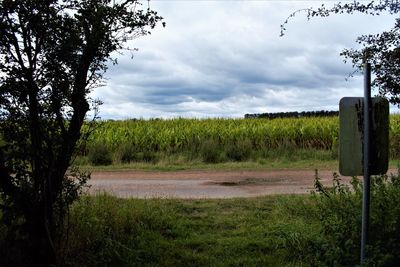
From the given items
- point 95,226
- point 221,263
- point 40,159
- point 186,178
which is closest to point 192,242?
point 221,263

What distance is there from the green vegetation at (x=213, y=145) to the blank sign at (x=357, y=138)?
1198 centimetres

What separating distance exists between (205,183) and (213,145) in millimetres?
7292

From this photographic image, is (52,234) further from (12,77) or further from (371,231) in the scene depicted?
(371,231)

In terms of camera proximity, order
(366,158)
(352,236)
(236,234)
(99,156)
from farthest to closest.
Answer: (99,156) < (236,234) < (352,236) < (366,158)

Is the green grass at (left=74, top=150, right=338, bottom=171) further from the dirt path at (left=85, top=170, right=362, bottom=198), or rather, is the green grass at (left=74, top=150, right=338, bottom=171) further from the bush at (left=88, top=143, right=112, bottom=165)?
the dirt path at (left=85, top=170, right=362, bottom=198)

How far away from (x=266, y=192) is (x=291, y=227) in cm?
384

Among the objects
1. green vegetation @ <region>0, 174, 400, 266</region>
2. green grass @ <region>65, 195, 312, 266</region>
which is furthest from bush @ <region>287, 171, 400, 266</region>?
green grass @ <region>65, 195, 312, 266</region>

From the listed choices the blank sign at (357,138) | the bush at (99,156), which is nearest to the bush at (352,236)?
the blank sign at (357,138)

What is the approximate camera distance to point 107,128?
24.2 meters

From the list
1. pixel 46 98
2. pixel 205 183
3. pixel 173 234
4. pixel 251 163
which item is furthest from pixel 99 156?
pixel 46 98

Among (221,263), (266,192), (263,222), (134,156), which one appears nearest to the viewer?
(221,263)

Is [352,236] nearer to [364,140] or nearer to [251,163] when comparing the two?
[364,140]

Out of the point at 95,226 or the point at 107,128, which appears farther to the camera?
the point at 107,128

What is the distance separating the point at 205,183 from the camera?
13.5 metres
